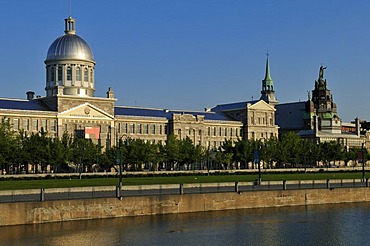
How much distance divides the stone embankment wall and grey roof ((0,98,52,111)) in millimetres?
65209

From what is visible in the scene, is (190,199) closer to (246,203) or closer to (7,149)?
(246,203)

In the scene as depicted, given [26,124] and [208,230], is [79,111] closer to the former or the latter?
[26,124]

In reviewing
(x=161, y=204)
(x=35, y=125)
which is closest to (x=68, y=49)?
(x=35, y=125)

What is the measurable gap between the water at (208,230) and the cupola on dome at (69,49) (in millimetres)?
73542

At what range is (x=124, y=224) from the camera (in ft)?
149

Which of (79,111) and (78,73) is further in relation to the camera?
(78,73)

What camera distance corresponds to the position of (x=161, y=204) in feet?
166

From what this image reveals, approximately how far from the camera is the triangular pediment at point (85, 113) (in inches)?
4552

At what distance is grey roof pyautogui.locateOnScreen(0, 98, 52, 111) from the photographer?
112 meters

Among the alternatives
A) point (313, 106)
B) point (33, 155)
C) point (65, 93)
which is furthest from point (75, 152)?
point (313, 106)

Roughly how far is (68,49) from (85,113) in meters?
12.2

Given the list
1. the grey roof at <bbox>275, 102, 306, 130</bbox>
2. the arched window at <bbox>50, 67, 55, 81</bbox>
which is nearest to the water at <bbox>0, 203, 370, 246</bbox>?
the arched window at <bbox>50, 67, 55, 81</bbox>

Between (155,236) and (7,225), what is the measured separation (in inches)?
385

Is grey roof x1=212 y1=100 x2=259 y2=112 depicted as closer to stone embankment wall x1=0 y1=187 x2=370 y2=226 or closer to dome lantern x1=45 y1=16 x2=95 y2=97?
dome lantern x1=45 y1=16 x2=95 y2=97
